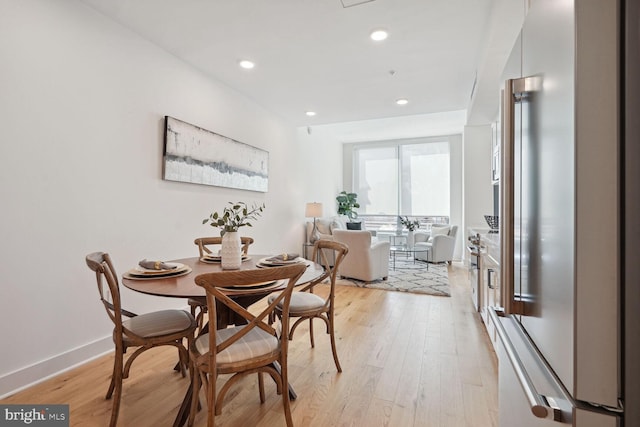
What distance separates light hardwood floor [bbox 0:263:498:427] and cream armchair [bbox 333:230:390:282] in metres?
1.73

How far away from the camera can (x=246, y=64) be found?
3.30 m

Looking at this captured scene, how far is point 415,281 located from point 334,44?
3581 mm

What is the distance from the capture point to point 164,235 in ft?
9.80

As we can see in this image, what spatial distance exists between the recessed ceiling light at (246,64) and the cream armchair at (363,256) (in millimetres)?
2474

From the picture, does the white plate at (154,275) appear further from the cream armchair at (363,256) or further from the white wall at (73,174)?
the cream armchair at (363,256)

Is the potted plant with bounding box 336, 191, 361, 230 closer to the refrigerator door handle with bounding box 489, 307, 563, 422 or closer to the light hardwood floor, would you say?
the light hardwood floor

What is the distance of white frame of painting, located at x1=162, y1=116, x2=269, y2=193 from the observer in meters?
3.01

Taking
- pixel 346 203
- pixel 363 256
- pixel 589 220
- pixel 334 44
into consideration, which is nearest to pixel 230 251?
pixel 589 220

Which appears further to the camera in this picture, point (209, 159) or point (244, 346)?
point (209, 159)

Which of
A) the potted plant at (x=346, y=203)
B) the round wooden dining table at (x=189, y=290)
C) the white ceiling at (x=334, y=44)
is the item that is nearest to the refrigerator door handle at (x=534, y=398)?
the round wooden dining table at (x=189, y=290)

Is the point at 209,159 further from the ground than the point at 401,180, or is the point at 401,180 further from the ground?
the point at 401,180

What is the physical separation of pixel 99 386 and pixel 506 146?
264cm

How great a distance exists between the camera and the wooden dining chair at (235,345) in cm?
130

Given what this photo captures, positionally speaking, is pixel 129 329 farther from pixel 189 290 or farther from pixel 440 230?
pixel 440 230
